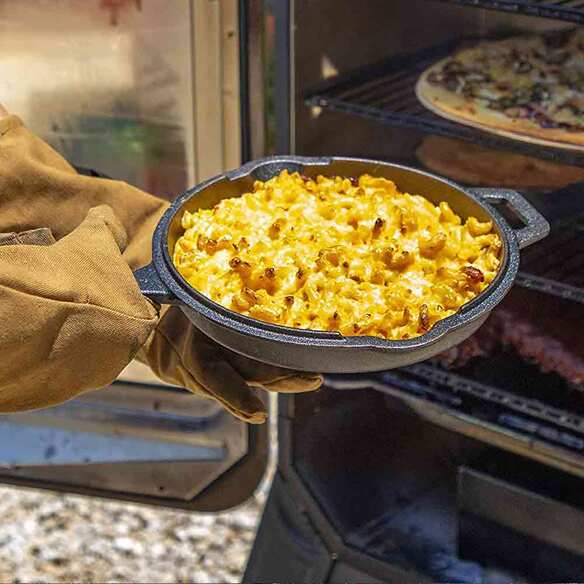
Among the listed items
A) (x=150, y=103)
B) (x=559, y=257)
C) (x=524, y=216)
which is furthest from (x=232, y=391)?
(x=559, y=257)

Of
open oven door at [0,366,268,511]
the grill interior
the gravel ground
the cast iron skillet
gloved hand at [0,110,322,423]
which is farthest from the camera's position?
the gravel ground

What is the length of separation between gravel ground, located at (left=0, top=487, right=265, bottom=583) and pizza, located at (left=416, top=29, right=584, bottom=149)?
137cm

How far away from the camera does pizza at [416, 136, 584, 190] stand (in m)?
2.28

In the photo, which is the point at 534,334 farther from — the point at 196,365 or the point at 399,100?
the point at 196,365

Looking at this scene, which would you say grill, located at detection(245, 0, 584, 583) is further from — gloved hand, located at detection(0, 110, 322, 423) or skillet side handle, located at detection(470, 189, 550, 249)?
gloved hand, located at detection(0, 110, 322, 423)

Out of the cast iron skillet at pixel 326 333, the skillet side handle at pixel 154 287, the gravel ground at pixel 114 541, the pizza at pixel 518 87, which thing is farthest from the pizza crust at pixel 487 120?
the gravel ground at pixel 114 541

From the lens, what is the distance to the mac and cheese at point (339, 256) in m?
1.50

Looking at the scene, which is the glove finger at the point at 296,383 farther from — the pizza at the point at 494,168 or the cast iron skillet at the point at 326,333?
the pizza at the point at 494,168

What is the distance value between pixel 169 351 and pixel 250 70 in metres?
0.66

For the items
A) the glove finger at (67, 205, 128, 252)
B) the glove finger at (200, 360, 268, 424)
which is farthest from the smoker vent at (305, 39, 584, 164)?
the glove finger at (200, 360, 268, 424)

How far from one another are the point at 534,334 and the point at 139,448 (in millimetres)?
1075

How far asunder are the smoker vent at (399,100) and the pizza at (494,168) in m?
0.13

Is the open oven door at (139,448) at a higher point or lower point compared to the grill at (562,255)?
lower

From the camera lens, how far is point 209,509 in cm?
275
